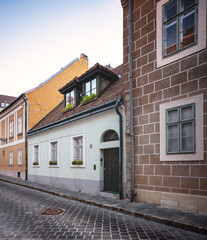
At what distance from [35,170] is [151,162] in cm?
1149

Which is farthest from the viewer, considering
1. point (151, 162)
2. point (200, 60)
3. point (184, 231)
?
point (151, 162)

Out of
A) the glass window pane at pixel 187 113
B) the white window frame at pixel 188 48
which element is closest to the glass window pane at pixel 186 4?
the white window frame at pixel 188 48

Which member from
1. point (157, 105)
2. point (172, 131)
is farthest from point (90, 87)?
point (172, 131)

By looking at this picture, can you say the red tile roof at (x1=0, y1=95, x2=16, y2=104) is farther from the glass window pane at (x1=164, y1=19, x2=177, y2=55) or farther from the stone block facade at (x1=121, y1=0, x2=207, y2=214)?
the glass window pane at (x1=164, y1=19, x2=177, y2=55)

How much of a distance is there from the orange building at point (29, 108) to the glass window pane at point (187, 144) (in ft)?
46.8

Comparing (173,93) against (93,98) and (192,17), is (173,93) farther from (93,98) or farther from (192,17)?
(93,98)

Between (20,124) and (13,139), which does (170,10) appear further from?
(13,139)

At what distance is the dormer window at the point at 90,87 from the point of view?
40.5 feet

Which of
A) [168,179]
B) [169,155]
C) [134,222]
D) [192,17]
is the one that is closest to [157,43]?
[192,17]

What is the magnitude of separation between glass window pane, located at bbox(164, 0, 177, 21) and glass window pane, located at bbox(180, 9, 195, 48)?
18.3 inches

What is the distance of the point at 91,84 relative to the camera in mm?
12570

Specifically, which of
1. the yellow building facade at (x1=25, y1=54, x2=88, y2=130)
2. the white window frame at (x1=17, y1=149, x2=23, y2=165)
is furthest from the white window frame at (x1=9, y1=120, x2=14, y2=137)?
the yellow building facade at (x1=25, y1=54, x2=88, y2=130)

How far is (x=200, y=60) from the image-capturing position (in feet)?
21.4

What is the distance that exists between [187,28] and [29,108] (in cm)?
1442
